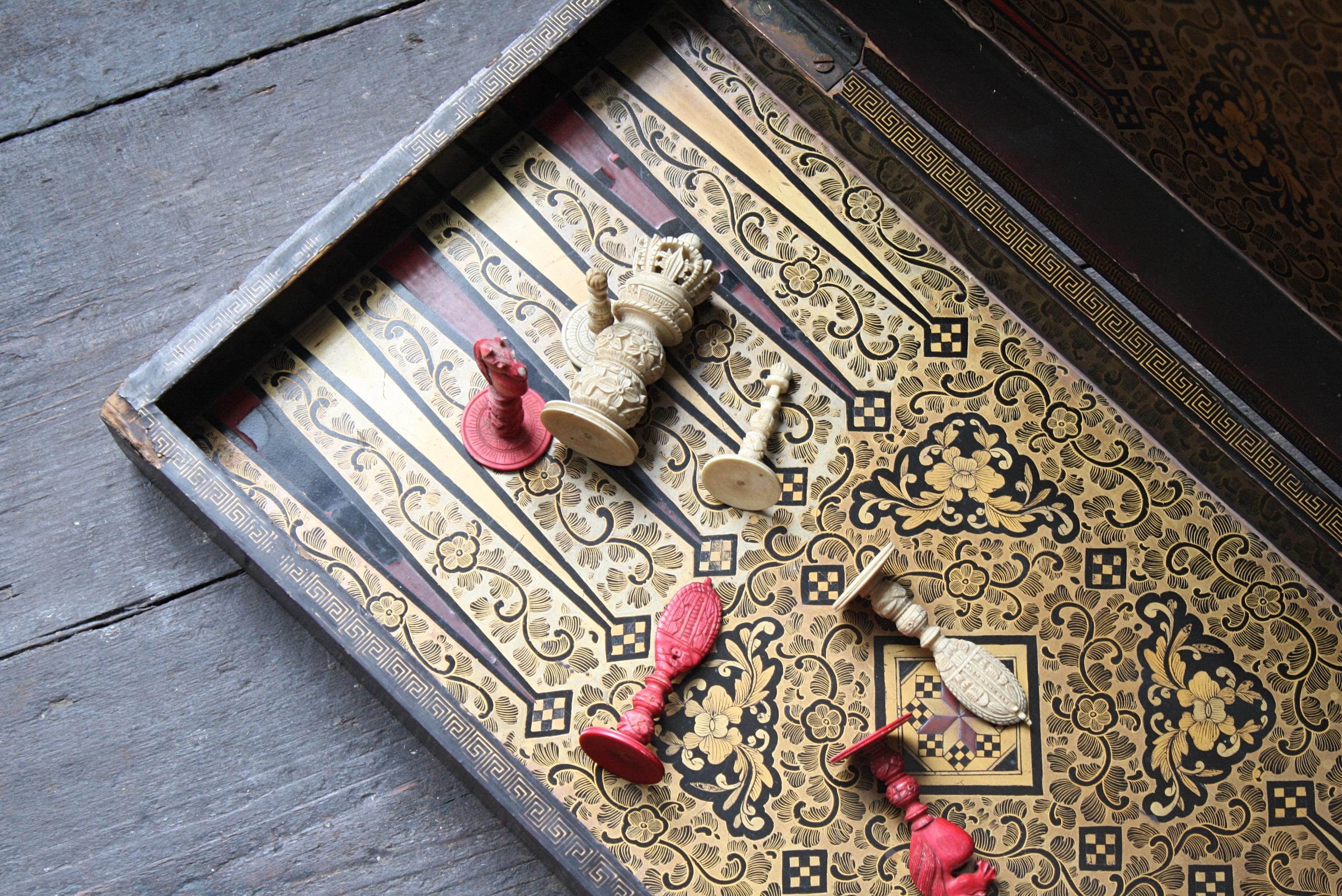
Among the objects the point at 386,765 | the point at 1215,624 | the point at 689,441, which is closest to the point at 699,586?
the point at 689,441

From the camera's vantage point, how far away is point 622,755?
1787 millimetres

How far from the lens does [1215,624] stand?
1913mm

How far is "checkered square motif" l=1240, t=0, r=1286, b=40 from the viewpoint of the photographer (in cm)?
142

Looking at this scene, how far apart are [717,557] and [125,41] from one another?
1.43m

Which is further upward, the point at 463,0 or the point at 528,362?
the point at 463,0

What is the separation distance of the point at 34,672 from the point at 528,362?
3.17 ft

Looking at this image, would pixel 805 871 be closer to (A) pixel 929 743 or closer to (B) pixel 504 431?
(A) pixel 929 743

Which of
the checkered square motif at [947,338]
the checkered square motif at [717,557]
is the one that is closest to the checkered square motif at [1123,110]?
the checkered square motif at [947,338]

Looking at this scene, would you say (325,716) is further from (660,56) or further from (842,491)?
(660,56)

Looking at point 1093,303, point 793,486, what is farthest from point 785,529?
point 1093,303

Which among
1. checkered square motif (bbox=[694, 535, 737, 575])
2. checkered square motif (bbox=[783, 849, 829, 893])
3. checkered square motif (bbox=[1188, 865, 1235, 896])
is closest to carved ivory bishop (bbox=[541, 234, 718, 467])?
checkered square motif (bbox=[694, 535, 737, 575])

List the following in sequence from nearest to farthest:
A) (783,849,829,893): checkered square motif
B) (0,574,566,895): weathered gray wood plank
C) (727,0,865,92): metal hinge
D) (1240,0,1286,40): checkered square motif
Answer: (1240,0,1286,40): checkered square motif → (783,849,829,893): checkered square motif → (0,574,566,895): weathered gray wood plank → (727,0,865,92): metal hinge

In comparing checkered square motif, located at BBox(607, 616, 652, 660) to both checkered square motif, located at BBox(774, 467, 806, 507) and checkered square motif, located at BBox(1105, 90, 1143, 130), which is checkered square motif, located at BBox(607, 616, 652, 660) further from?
checkered square motif, located at BBox(1105, 90, 1143, 130)

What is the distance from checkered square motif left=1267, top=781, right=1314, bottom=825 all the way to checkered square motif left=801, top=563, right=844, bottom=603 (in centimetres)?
72
